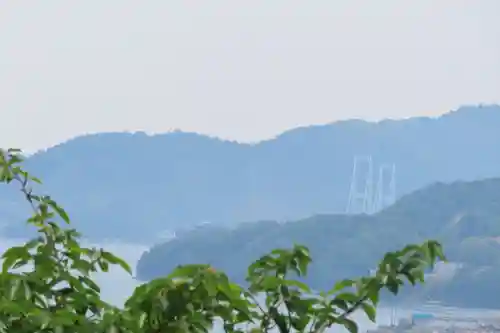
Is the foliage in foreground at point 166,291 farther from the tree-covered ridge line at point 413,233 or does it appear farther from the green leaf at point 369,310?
A: the tree-covered ridge line at point 413,233

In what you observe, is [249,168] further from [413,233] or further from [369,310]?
[369,310]

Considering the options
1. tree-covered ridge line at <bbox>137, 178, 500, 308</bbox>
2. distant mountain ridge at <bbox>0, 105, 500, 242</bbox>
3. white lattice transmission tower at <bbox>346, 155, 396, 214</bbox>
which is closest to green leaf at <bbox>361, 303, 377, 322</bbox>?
tree-covered ridge line at <bbox>137, 178, 500, 308</bbox>

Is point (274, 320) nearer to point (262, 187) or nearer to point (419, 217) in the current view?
point (419, 217)

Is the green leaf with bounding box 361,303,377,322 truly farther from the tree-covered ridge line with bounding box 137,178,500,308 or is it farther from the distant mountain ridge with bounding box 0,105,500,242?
the distant mountain ridge with bounding box 0,105,500,242

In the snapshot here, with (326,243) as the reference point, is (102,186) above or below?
above

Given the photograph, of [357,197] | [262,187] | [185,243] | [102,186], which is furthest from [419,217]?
[102,186]

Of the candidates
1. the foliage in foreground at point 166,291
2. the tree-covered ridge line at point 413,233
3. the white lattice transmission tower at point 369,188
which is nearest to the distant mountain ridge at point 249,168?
the white lattice transmission tower at point 369,188
